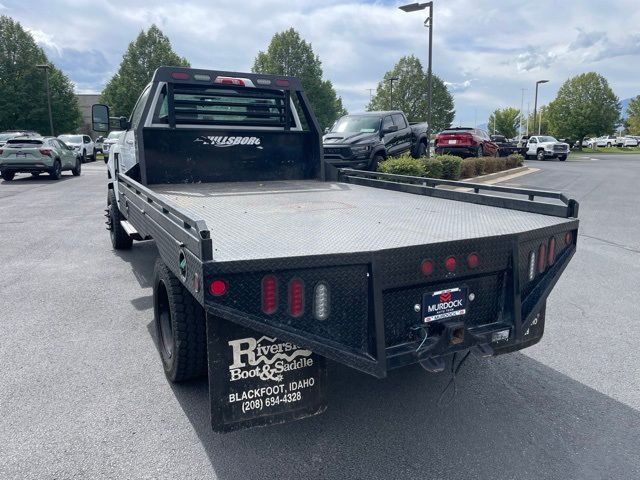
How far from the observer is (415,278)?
2701 mm

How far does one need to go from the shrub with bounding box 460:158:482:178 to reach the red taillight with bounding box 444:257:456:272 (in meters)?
15.8

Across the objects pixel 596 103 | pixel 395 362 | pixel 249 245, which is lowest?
pixel 395 362

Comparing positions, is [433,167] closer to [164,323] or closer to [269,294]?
[164,323]

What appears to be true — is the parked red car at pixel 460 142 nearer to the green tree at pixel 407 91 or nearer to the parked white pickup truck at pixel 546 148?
the parked white pickup truck at pixel 546 148

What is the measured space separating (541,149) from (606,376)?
3514 cm

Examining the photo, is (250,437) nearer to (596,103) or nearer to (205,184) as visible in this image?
(205,184)

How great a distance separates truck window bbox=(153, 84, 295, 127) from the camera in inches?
238

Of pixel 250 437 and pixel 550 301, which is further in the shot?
pixel 550 301

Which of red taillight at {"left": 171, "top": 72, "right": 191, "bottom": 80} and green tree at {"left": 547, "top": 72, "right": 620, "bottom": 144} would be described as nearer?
red taillight at {"left": 171, "top": 72, "right": 191, "bottom": 80}

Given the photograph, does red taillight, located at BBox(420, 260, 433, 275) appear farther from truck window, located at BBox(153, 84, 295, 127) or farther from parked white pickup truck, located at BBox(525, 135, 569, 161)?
parked white pickup truck, located at BBox(525, 135, 569, 161)

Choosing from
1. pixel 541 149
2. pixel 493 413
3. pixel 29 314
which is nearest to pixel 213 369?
pixel 493 413

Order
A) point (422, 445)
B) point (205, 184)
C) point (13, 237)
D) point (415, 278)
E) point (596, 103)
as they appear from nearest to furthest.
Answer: point (415, 278) → point (422, 445) → point (205, 184) → point (13, 237) → point (596, 103)

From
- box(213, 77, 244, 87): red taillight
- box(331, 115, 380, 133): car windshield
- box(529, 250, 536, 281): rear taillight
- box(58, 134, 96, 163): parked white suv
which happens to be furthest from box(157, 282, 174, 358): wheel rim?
box(58, 134, 96, 163): parked white suv

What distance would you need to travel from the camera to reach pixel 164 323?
362 centimetres
